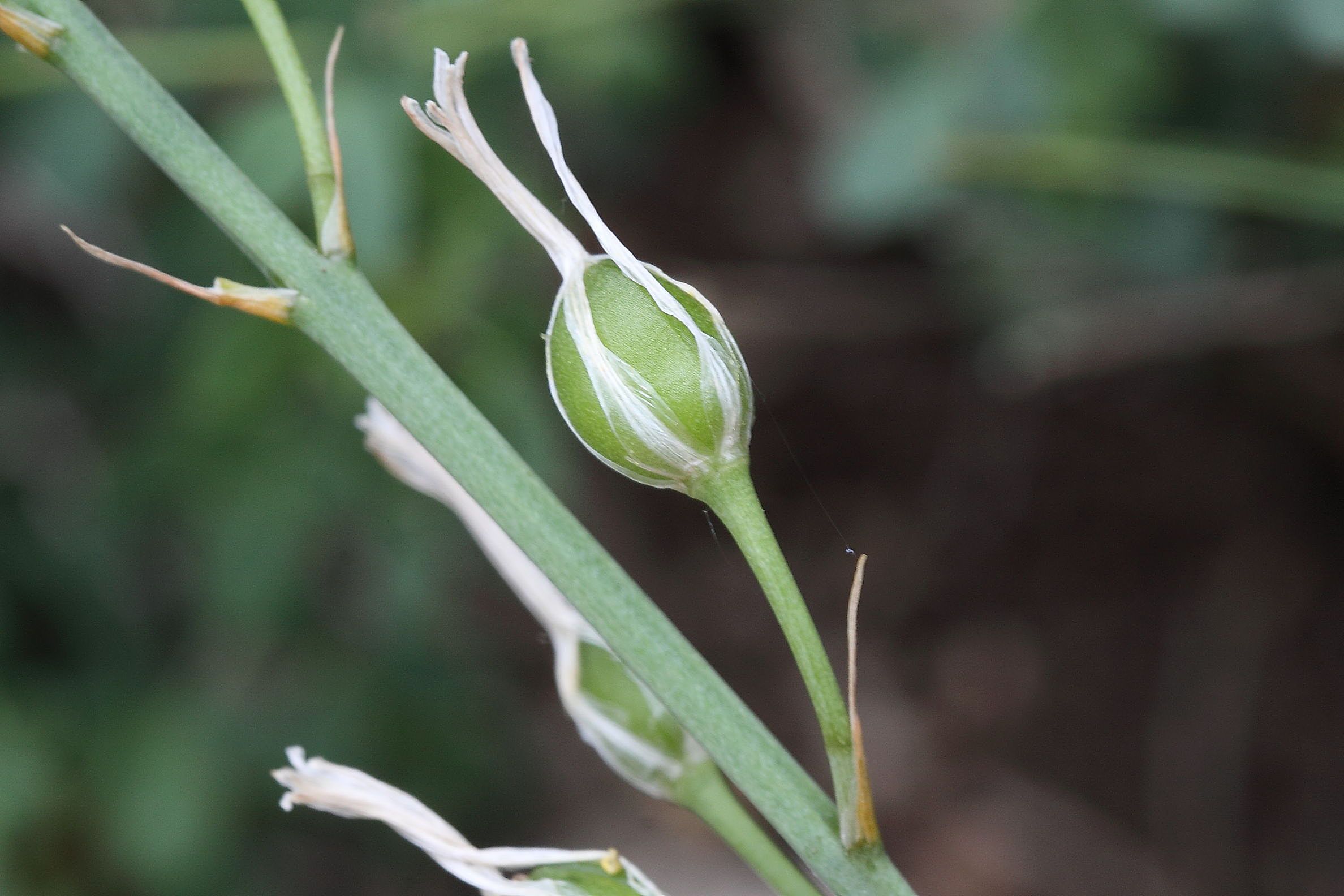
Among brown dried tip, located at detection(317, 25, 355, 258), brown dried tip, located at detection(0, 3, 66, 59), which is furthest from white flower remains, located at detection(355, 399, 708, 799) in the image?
brown dried tip, located at detection(0, 3, 66, 59)

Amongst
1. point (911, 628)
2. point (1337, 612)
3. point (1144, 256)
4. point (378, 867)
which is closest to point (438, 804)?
point (378, 867)

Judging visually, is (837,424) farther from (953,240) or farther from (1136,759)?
(1136,759)

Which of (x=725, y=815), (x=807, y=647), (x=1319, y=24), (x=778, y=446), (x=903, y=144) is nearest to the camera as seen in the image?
(x=807, y=647)

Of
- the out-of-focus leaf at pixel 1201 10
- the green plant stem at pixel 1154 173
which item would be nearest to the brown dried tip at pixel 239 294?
the out-of-focus leaf at pixel 1201 10

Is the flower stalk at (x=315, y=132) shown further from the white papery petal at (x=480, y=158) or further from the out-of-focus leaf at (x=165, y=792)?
the out-of-focus leaf at (x=165, y=792)

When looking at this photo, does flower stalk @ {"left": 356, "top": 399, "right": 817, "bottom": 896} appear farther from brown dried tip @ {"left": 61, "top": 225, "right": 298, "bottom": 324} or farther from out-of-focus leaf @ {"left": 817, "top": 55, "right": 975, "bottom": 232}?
out-of-focus leaf @ {"left": 817, "top": 55, "right": 975, "bottom": 232}

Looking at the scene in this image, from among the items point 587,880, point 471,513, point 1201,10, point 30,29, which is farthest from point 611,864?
point 1201,10

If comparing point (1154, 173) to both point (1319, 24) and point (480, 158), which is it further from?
point (480, 158)
